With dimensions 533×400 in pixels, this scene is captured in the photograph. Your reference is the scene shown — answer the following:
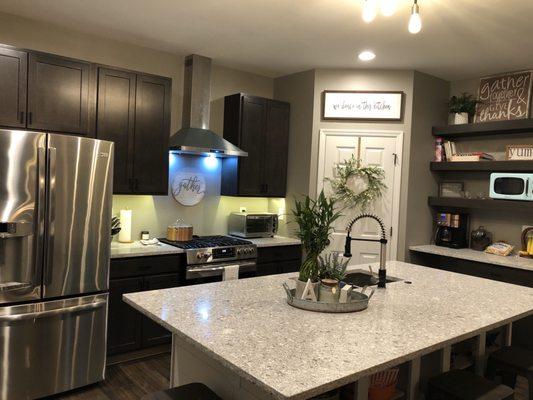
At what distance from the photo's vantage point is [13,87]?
3164 mm

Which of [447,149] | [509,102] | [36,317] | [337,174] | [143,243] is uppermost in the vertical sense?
[509,102]

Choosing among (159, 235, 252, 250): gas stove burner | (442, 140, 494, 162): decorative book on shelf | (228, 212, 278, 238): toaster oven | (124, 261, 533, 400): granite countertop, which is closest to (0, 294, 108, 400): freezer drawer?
(159, 235, 252, 250): gas stove burner

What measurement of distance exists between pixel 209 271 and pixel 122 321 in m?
0.84

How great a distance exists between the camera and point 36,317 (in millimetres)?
2922

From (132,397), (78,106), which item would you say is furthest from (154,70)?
(132,397)

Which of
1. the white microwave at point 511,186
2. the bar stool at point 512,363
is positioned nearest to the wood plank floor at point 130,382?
the bar stool at point 512,363

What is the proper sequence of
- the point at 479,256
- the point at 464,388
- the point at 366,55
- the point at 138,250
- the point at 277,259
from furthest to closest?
the point at 277,259 < the point at 479,256 < the point at 366,55 < the point at 138,250 < the point at 464,388

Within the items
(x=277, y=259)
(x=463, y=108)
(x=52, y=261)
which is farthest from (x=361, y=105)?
(x=52, y=261)

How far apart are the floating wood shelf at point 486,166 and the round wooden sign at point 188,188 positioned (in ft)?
8.32

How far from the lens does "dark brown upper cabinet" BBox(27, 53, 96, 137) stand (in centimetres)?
326

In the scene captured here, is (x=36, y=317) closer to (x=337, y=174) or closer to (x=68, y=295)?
(x=68, y=295)

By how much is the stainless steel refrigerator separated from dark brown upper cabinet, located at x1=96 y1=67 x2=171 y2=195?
1.86ft

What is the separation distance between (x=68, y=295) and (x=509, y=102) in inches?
175

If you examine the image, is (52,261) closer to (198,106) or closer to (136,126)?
(136,126)
